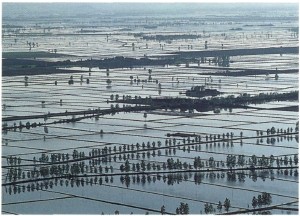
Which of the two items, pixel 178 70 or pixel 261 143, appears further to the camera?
pixel 178 70

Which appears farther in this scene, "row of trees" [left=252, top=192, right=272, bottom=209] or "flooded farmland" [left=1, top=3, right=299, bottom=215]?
"flooded farmland" [left=1, top=3, right=299, bottom=215]

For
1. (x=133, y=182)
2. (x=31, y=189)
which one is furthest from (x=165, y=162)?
(x=31, y=189)

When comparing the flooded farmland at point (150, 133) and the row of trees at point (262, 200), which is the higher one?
the flooded farmland at point (150, 133)

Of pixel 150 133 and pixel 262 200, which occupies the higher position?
pixel 150 133

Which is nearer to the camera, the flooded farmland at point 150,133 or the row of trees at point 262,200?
the row of trees at point 262,200

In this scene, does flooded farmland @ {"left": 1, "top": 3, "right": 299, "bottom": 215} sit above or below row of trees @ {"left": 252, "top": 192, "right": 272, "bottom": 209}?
above

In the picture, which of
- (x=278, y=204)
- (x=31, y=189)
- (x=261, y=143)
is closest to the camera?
(x=278, y=204)

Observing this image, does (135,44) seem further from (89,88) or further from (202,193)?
(202,193)

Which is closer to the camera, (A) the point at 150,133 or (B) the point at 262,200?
(B) the point at 262,200
